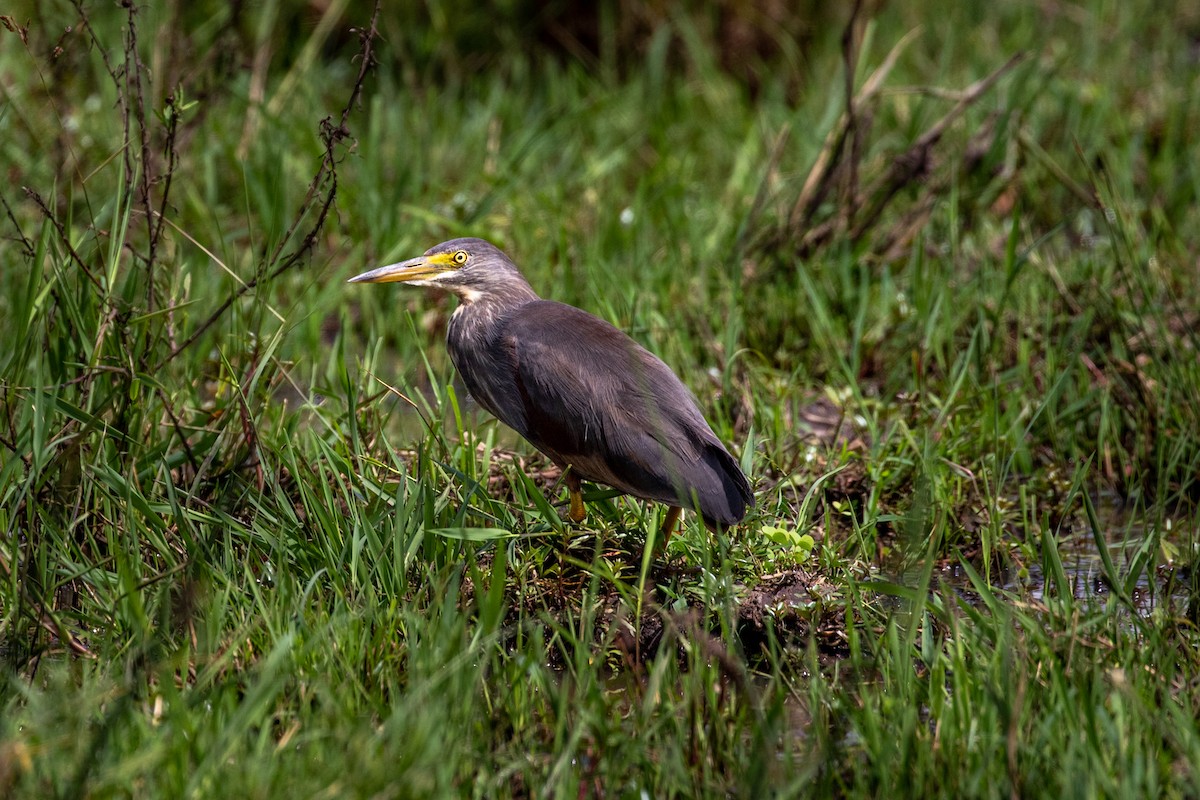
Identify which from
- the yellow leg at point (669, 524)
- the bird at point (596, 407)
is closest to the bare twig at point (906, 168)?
the bird at point (596, 407)

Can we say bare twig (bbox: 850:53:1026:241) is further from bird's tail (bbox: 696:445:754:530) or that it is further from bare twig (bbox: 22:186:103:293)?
bare twig (bbox: 22:186:103:293)

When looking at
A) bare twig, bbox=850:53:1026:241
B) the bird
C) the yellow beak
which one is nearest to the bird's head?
the yellow beak

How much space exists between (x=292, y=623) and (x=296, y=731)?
29 centimetres

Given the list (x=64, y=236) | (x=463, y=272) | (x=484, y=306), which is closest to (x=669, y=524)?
(x=484, y=306)

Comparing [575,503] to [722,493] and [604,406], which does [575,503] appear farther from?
[722,493]

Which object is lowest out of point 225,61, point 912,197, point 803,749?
point 803,749

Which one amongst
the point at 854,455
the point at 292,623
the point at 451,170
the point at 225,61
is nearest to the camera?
the point at 292,623

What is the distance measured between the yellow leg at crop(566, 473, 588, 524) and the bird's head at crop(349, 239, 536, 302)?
2.40 feet

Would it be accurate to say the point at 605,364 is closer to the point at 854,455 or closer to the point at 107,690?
the point at 854,455

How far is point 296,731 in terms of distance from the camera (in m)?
2.84

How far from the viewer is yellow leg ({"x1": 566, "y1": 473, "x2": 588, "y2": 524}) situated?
152 inches

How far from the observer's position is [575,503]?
3863 mm

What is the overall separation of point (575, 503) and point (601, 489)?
14cm

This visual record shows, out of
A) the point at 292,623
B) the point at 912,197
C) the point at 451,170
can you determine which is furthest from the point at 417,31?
the point at 292,623
